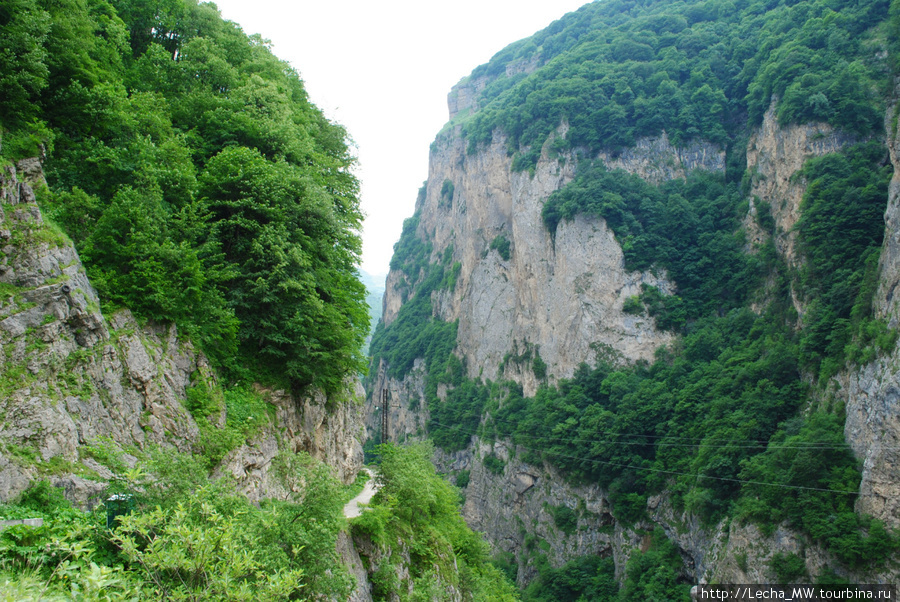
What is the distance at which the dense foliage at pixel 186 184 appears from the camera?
12367 mm

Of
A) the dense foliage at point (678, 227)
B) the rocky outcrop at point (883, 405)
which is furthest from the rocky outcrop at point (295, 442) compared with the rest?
the dense foliage at point (678, 227)

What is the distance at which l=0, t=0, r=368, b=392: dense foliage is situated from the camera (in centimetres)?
1237

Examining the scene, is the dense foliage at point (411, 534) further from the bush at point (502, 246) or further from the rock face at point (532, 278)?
the bush at point (502, 246)

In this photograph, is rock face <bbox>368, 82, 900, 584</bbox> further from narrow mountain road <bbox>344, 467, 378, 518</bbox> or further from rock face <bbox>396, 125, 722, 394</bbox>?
narrow mountain road <bbox>344, 467, 378, 518</bbox>

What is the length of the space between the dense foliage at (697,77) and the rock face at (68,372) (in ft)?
184

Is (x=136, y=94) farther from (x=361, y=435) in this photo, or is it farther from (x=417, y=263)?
(x=417, y=263)

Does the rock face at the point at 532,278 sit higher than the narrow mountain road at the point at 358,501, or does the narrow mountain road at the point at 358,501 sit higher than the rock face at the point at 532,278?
the rock face at the point at 532,278

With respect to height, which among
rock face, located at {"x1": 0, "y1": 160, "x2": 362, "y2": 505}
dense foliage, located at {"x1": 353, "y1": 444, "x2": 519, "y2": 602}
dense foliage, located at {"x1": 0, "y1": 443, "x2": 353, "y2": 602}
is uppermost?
rock face, located at {"x1": 0, "y1": 160, "x2": 362, "y2": 505}

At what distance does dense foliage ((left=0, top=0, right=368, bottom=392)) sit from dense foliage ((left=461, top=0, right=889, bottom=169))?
50.7 metres

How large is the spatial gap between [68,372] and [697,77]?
74396mm

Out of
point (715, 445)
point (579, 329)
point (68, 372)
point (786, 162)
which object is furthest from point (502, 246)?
point (68, 372)

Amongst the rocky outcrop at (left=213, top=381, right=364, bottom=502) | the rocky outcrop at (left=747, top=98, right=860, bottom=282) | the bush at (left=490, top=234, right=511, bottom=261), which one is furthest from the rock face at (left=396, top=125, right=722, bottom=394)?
the rocky outcrop at (left=213, top=381, right=364, bottom=502)

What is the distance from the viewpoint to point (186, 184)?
14.5 metres

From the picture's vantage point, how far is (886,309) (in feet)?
118
